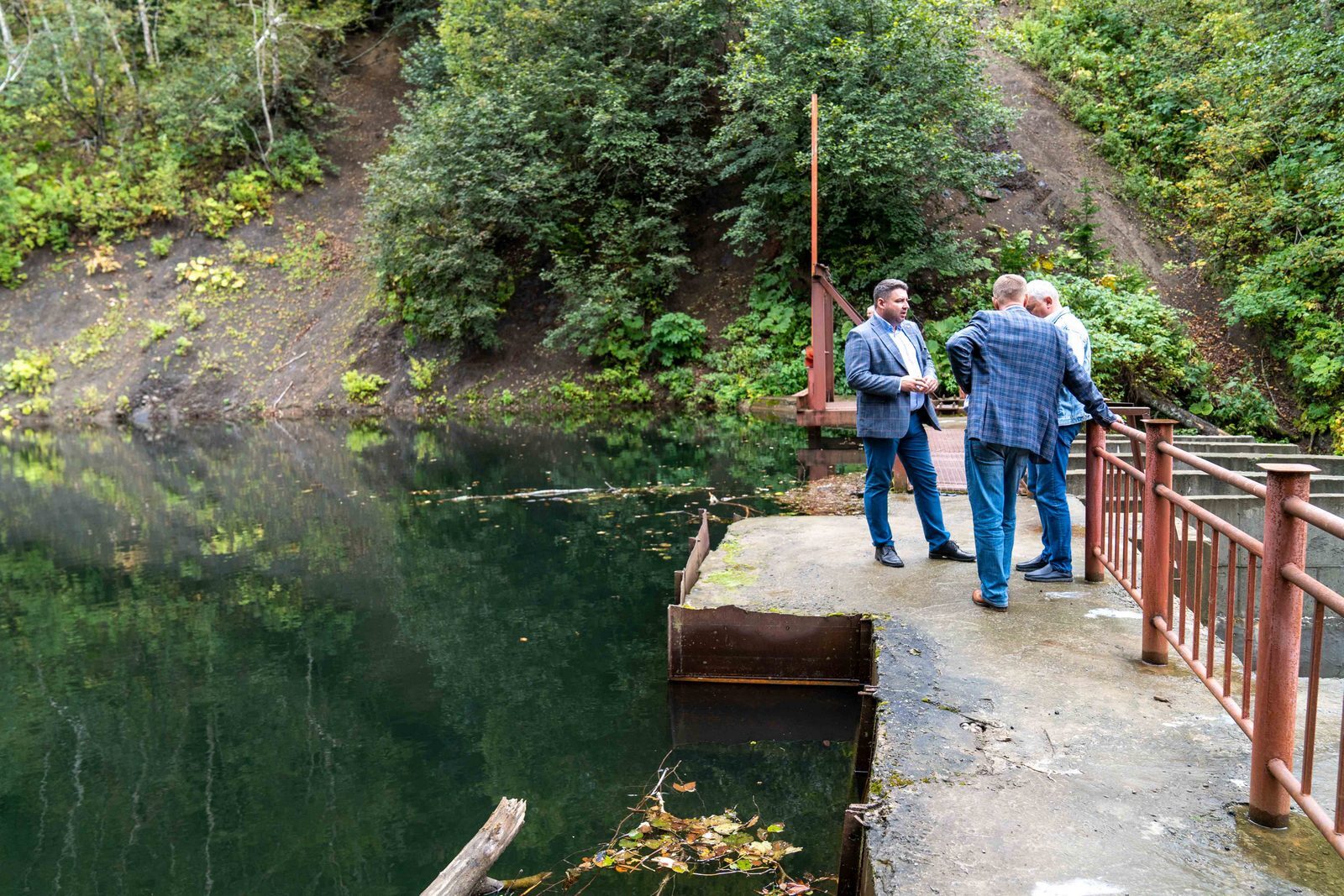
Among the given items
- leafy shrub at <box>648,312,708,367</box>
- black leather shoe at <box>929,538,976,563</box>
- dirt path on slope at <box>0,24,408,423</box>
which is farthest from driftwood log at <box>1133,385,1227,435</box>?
dirt path on slope at <box>0,24,408,423</box>

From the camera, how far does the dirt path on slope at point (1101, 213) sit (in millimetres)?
15211

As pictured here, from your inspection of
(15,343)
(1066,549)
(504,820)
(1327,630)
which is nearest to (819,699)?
(1066,549)

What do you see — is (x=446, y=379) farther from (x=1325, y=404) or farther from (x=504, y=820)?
(x=504, y=820)

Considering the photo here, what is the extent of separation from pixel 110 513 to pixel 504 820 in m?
11.2

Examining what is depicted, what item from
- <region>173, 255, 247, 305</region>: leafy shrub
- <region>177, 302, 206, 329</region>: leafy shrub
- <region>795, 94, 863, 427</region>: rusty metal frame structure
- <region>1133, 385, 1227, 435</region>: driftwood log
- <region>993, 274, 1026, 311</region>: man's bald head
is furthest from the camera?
<region>173, 255, 247, 305</region>: leafy shrub

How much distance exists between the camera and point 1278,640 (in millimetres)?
3000

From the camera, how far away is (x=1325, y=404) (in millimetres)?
13266

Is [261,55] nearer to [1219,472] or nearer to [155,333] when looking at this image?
[155,333]

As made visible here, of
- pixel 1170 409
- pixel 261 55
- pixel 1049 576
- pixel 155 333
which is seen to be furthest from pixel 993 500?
pixel 261 55

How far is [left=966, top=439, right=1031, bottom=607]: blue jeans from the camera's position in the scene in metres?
5.19

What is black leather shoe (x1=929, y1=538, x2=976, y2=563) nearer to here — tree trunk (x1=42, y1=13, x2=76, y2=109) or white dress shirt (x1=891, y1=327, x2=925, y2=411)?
white dress shirt (x1=891, y1=327, x2=925, y2=411)

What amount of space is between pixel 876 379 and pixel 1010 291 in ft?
3.14

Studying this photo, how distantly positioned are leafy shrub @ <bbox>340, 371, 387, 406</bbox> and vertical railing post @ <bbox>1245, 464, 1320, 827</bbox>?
880 inches

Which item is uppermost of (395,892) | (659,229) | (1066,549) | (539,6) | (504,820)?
(539,6)
